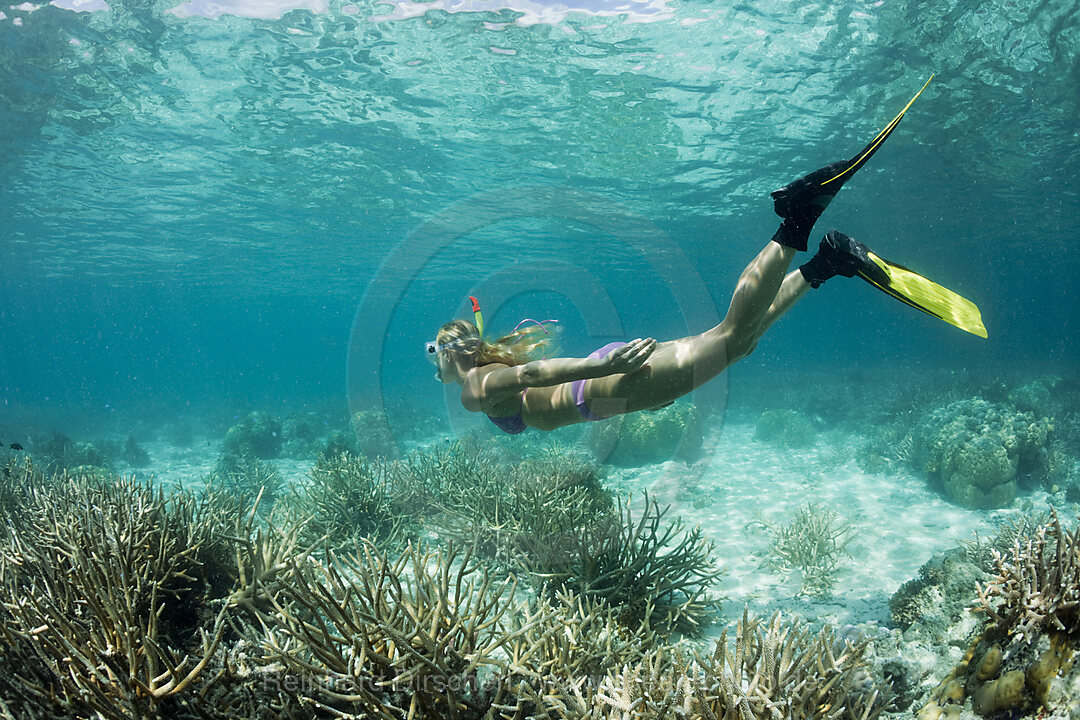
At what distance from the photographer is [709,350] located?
4.34m

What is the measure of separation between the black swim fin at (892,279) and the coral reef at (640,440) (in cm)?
1026

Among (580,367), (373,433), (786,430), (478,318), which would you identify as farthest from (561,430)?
(580,367)

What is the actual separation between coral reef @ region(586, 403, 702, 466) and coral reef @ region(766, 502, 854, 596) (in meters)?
5.91

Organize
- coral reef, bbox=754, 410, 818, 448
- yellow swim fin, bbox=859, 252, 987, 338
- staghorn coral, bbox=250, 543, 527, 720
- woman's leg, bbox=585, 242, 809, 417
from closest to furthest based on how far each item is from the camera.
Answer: staghorn coral, bbox=250, 543, 527, 720 → yellow swim fin, bbox=859, 252, 987, 338 → woman's leg, bbox=585, 242, 809, 417 → coral reef, bbox=754, 410, 818, 448

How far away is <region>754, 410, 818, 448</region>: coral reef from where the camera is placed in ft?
55.0

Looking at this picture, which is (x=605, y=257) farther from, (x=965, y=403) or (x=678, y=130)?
(x=965, y=403)

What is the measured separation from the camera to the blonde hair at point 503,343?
4836 mm

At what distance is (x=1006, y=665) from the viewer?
2.43 meters

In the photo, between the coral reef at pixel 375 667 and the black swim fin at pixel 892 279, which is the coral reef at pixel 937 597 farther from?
the black swim fin at pixel 892 279

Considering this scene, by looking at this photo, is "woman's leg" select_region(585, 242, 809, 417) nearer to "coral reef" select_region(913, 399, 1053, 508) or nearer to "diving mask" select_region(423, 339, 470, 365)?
"diving mask" select_region(423, 339, 470, 365)

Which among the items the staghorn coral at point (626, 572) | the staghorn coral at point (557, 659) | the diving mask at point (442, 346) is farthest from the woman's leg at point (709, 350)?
the staghorn coral at point (557, 659)

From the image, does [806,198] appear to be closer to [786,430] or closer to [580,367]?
[580,367]

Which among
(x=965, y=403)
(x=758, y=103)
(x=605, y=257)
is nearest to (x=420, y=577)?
(x=965, y=403)

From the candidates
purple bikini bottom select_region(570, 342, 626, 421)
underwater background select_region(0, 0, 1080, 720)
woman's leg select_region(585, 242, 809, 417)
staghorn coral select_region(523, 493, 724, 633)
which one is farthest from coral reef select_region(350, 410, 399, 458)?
woman's leg select_region(585, 242, 809, 417)
